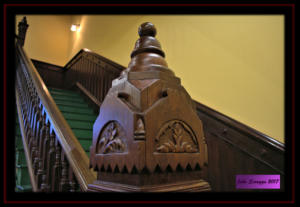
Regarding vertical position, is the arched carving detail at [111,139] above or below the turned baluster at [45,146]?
above

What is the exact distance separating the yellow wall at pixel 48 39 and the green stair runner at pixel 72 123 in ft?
10.1

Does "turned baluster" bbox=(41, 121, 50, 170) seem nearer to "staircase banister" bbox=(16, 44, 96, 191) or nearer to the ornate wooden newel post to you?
"staircase banister" bbox=(16, 44, 96, 191)

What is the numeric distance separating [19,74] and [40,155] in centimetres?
187

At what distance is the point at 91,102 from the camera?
12.3ft

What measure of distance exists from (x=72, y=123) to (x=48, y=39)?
5040 mm

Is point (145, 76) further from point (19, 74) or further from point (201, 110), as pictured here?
point (19, 74)

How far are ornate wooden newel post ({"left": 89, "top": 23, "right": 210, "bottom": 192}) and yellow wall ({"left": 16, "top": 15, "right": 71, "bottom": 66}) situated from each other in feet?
22.0

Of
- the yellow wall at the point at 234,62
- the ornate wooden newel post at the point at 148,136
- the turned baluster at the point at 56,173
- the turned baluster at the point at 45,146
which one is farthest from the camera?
the yellow wall at the point at 234,62

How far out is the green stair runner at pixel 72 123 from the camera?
183cm

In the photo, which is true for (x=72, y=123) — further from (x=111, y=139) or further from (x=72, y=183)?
(x=111, y=139)

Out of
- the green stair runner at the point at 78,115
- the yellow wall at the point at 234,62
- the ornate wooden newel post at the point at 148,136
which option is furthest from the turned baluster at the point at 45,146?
the yellow wall at the point at 234,62

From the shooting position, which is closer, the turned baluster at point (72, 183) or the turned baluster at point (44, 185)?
the turned baluster at point (72, 183)

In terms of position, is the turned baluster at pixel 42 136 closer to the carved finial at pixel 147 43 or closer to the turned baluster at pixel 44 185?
the turned baluster at pixel 44 185

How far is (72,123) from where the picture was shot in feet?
9.32
